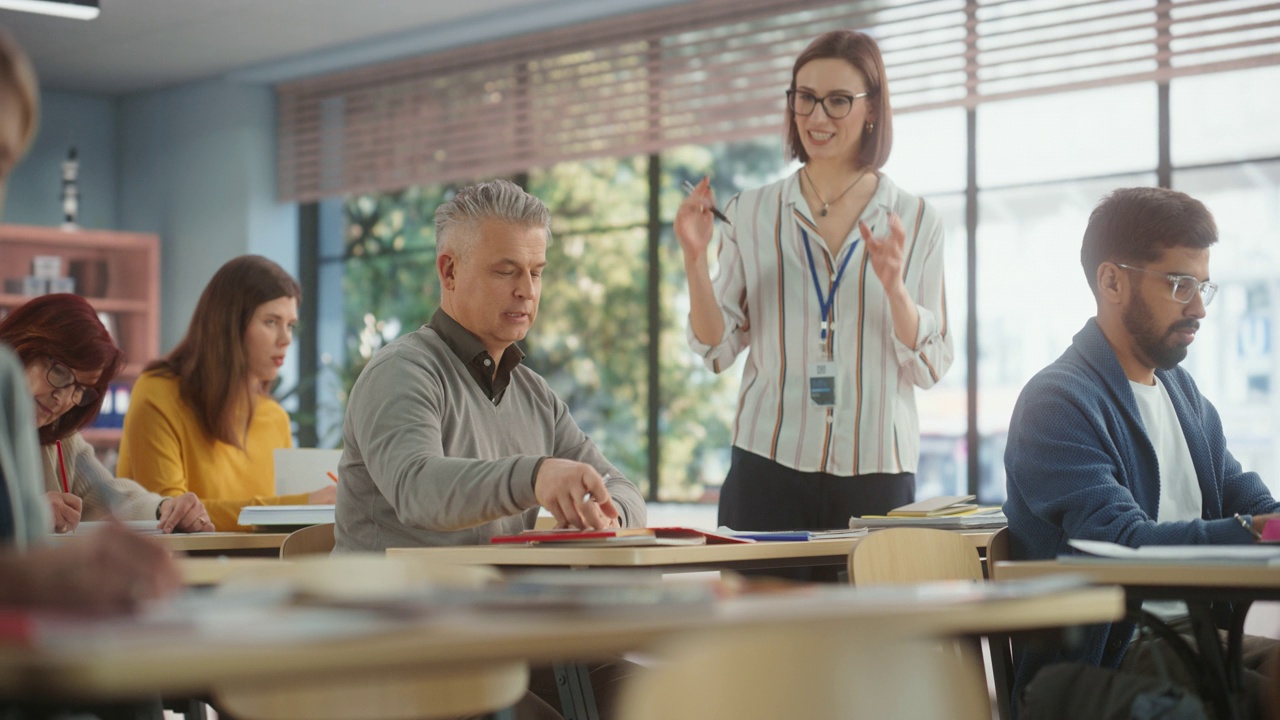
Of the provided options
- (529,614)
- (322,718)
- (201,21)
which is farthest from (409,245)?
(529,614)

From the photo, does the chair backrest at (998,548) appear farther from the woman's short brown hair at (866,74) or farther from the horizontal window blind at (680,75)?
the horizontal window blind at (680,75)

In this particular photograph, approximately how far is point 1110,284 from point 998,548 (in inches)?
20.4

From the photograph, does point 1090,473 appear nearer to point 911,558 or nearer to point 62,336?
point 911,558

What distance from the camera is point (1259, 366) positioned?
5199 millimetres

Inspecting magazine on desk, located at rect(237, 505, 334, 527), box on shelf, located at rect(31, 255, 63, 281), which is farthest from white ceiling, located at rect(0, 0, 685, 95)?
magazine on desk, located at rect(237, 505, 334, 527)

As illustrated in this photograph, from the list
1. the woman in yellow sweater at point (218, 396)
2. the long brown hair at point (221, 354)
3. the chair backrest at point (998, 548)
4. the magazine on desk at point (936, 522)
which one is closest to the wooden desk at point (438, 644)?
the chair backrest at point (998, 548)

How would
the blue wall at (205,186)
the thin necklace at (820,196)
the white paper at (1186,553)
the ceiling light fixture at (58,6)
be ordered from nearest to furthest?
the white paper at (1186,553) → the thin necklace at (820,196) → the ceiling light fixture at (58,6) → the blue wall at (205,186)

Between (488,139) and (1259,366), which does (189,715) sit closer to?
(1259,366)

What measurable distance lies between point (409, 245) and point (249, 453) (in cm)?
394

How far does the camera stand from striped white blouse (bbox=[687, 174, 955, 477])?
118 inches

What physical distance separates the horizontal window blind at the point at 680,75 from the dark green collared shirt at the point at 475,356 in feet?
11.7

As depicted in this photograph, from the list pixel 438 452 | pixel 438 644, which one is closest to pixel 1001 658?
pixel 438 452

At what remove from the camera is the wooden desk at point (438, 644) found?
75 centimetres

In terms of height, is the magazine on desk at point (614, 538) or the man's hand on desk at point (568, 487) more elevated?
the man's hand on desk at point (568, 487)
